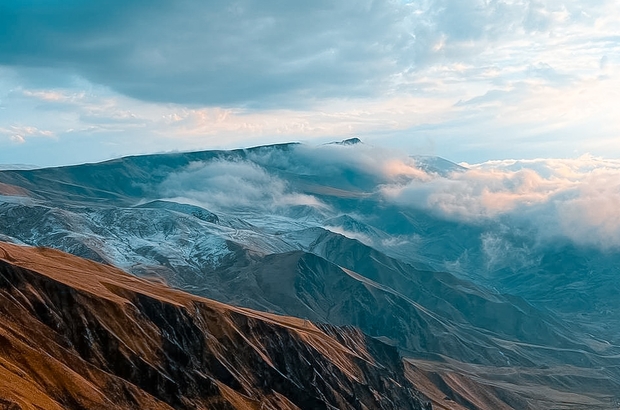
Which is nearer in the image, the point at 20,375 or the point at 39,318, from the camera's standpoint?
the point at 20,375

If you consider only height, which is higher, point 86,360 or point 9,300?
point 9,300

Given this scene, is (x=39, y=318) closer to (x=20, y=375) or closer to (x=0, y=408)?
(x=20, y=375)

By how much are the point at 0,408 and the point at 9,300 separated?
63203 millimetres

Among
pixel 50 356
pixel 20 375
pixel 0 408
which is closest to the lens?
pixel 0 408

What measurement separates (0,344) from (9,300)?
26.2 m

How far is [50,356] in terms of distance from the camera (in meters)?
177

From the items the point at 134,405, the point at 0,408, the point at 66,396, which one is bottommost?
the point at 134,405

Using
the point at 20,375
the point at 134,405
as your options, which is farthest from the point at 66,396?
the point at 134,405

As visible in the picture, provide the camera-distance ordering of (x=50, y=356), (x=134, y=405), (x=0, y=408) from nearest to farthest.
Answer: (x=0, y=408), (x=50, y=356), (x=134, y=405)

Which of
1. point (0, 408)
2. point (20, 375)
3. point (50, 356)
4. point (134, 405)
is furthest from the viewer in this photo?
point (134, 405)

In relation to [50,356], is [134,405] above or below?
below

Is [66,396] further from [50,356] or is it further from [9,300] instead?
[9,300]

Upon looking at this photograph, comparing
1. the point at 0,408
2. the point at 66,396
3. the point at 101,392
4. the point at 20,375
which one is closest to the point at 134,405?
the point at 101,392

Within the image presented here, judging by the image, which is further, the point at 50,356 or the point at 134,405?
the point at 134,405
